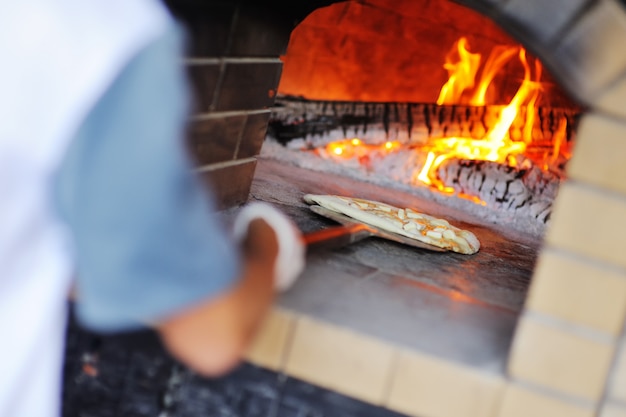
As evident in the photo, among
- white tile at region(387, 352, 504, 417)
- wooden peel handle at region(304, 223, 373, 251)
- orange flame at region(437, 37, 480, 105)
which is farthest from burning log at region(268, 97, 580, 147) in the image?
white tile at region(387, 352, 504, 417)

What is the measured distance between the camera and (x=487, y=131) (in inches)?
118

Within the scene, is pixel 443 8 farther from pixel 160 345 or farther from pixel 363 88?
pixel 160 345

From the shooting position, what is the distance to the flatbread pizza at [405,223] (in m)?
1.80

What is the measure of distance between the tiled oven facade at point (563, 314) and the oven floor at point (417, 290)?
0.04 metres

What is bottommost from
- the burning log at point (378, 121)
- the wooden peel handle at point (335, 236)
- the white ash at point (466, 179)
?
the wooden peel handle at point (335, 236)

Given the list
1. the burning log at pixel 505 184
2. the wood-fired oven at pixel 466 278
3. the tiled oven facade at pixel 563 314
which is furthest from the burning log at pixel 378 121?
the tiled oven facade at pixel 563 314

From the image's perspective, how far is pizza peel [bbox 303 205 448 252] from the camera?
1377 millimetres

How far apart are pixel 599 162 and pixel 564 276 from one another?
18 centimetres

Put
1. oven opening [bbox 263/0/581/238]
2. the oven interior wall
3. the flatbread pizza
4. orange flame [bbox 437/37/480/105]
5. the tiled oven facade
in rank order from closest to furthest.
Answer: the tiled oven facade
the flatbread pizza
oven opening [bbox 263/0/581/238]
the oven interior wall
orange flame [bbox 437/37/480/105]

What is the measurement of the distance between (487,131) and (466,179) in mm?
480

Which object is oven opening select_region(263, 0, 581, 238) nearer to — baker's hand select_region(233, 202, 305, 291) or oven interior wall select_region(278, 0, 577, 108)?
oven interior wall select_region(278, 0, 577, 108)

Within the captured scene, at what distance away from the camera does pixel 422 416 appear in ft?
3.74

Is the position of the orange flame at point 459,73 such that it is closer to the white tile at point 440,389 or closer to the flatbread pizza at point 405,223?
the flatbread pizza at point 405,223

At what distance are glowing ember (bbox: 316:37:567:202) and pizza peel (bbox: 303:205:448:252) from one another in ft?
2.81
